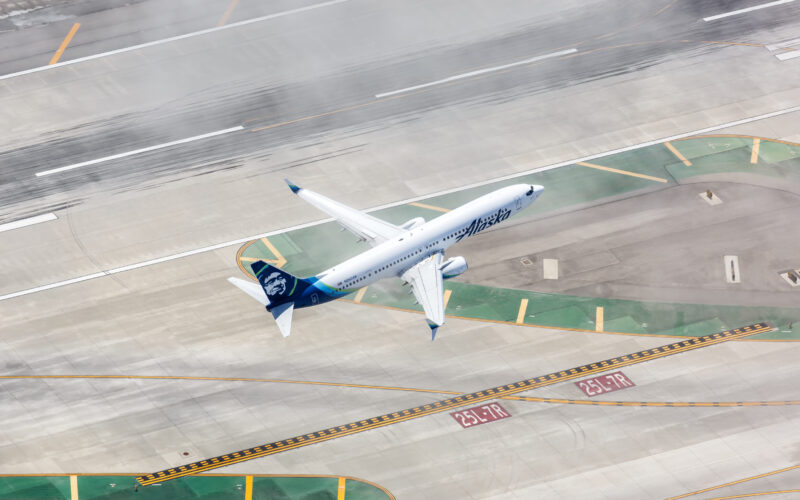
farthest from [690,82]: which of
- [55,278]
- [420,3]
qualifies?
[55,278]

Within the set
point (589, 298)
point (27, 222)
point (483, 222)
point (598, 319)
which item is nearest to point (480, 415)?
point (598, 319)

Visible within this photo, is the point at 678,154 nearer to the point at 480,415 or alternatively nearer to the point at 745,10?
the point at 745,10

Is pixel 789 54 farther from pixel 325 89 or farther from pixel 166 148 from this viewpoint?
pixel 166 148

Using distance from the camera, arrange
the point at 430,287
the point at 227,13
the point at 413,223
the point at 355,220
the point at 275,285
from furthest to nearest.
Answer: the point at 227,13, the point at 355,220, the point at 413,223, the point at 430,287, the point at 275,285

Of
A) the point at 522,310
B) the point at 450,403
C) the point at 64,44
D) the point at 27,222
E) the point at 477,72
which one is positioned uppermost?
the point at 64,44

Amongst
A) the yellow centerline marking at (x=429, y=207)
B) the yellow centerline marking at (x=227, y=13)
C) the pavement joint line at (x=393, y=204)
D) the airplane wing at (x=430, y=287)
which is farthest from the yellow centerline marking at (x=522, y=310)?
the yellow centerline marking at (x=227, y=13)

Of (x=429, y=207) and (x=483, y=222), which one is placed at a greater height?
(x=483, y=222)

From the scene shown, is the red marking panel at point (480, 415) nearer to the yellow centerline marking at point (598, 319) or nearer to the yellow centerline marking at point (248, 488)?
the yellow centerline marking at point (598, 319)

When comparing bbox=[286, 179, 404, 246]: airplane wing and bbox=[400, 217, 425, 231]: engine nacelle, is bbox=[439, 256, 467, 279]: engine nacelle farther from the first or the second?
bbox=[286, 179, 404, 246]: airplane wing

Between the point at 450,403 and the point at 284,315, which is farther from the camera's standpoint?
the point at 284,315
